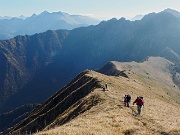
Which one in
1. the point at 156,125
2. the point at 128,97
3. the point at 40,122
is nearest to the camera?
the point at 156,125

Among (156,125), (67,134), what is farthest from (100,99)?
(67,134)

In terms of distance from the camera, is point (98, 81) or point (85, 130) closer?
point (85, 130)

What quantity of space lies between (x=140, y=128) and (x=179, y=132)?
437 centimetres

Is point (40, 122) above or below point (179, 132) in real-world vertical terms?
below

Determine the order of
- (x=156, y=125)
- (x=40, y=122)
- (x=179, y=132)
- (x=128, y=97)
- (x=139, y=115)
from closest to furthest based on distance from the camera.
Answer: (x=179, y=132), (x=156, y=125), (x=139, y=115), (x=128, y=97), (x=40, y=122)

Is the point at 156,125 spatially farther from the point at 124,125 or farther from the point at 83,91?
the point at 83,91

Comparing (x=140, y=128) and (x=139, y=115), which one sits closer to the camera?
(x=140, y=128)

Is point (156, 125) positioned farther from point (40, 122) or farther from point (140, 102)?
point (40, 122)

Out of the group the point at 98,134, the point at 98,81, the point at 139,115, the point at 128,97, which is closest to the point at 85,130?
the point at 98,134

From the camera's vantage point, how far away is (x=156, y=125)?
1447 inches

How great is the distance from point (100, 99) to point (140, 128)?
29843 millimetres

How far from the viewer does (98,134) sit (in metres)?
27.9

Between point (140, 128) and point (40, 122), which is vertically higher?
point (140, 128)

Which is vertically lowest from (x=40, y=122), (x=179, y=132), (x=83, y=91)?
(x=40, y=122)
